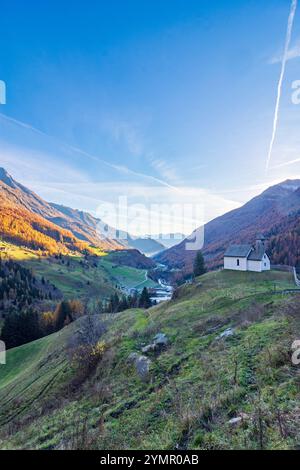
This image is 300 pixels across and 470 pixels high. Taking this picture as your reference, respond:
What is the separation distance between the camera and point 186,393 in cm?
1320

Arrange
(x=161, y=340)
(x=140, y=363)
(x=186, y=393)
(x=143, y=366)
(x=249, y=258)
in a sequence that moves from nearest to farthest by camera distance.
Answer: (x=186, y=393) → (x=143, y=366) → (x=140, y=363) → (x=161, y=340) → (x=249, y=258)

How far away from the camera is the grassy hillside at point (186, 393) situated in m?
8.89

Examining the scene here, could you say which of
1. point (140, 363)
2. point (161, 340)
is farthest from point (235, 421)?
point (161, 340)

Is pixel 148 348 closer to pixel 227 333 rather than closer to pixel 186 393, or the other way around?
pixel 227 333

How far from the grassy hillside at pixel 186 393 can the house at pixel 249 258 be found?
2065 cm

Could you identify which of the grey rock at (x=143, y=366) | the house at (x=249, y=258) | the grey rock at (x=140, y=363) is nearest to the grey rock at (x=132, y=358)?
the grey rock at (x=140, y=363)

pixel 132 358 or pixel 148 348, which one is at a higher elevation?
pixel 148 348

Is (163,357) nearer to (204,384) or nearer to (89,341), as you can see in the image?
(204,384)

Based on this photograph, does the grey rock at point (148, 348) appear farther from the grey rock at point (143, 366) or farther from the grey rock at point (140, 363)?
the grey rock at point (143, 366)

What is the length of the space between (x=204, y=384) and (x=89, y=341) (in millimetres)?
19535

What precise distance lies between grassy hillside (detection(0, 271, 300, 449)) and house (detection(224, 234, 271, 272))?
20.6 m

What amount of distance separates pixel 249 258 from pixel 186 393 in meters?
45.2
